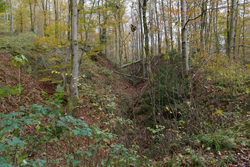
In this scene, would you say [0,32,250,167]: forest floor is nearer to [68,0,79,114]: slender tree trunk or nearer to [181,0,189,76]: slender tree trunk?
[68,0,79,114]: slender tree trunk

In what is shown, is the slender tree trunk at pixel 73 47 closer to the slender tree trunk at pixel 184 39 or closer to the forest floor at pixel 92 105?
the forest floor at pixel 92 105

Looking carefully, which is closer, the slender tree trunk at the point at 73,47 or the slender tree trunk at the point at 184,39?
the slender tree trunk at the point at 73,47

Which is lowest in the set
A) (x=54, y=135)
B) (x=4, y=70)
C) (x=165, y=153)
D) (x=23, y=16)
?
(x=165, y=153)

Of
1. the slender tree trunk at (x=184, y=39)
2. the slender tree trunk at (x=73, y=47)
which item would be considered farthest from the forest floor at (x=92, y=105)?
the slender tree trunk at (x=184, y=39)

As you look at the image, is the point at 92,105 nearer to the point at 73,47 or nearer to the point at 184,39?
the point at 73,47

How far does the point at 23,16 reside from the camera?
16156 mm

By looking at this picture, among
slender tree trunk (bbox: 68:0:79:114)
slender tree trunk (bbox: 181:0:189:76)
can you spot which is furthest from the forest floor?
slender tree trunk (bbox: 181:0:189:76)

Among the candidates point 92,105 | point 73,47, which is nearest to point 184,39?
point 73,47

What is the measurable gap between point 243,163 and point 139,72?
10410mm

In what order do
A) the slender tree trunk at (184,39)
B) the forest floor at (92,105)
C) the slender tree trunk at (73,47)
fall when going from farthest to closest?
the slender tree trunk at (184,39)
the slender tree trunk at (73,47)
the forest floor at (92,105)

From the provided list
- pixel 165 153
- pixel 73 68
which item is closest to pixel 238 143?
pixel 165 153

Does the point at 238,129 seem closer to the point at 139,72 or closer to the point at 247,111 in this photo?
the point at 247,111

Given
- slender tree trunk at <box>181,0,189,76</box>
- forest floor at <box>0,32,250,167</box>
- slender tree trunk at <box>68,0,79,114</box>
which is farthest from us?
slender tree trunk at <box>181,0,189,76</box>

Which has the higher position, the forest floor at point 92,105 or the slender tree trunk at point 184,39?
the slender tree trunk at point 184,39
